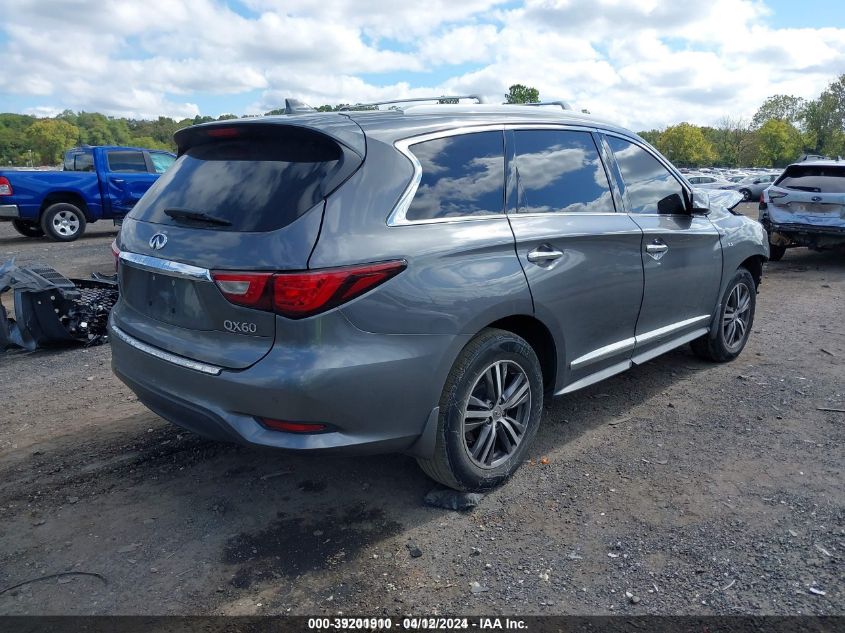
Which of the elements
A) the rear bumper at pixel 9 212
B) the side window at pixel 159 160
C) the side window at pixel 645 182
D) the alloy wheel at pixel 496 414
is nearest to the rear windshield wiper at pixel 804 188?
the side window at pixel 645 182

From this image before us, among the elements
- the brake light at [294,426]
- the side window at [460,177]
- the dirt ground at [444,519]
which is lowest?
the dirt ground at [444,519]

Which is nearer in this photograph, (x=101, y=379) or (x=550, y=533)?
(x=550, y=533)

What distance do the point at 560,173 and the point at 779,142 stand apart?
101590 mm

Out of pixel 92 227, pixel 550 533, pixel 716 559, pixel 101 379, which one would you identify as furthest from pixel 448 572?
pixel 92 227

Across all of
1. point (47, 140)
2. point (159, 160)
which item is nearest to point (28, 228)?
point (159, 160)

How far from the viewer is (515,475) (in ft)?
11.9

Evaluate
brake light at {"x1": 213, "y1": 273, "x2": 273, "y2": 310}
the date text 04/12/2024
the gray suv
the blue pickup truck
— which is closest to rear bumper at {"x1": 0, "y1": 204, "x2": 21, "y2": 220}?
the blue pickup truck

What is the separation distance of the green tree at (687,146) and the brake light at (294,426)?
4269 inches

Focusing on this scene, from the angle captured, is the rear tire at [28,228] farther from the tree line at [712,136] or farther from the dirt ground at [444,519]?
the tree line at [712,136]

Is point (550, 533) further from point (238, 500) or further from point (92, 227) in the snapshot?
point (92, 227)

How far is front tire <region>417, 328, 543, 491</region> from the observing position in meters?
3.08

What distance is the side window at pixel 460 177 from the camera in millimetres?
3043

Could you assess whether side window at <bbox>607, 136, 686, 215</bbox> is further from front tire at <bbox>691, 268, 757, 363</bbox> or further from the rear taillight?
the rear taillight

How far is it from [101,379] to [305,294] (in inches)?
133
